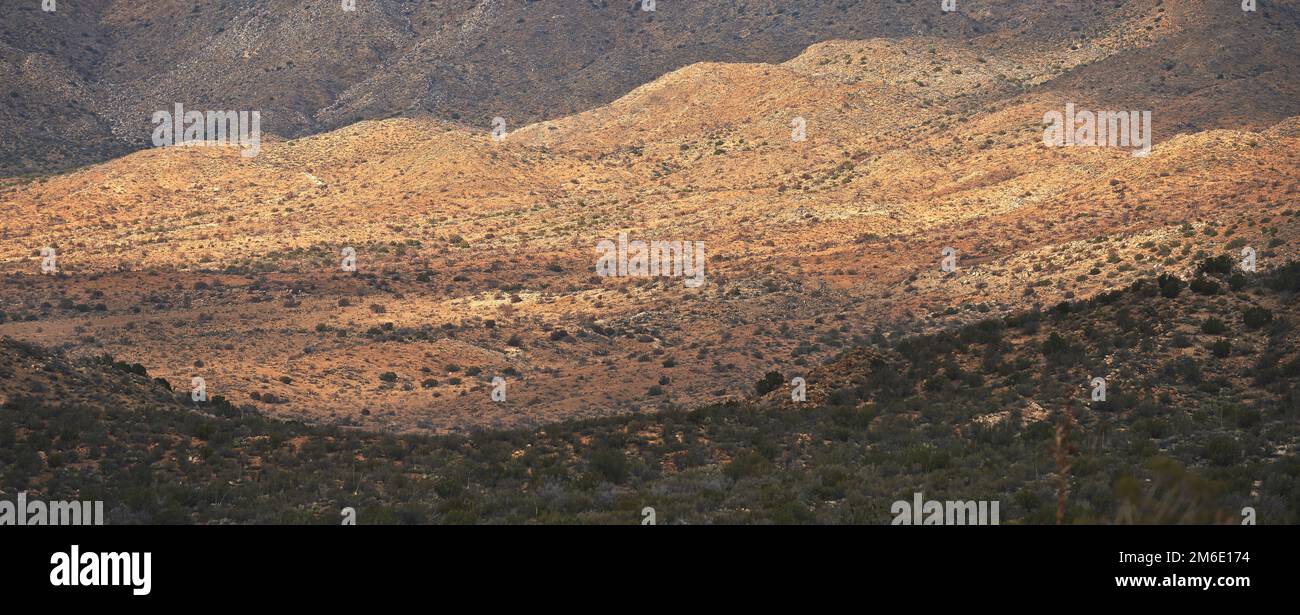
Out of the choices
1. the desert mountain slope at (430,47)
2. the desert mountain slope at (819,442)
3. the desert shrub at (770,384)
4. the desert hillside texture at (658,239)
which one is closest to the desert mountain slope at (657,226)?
the desert hillside texture at (658,239)

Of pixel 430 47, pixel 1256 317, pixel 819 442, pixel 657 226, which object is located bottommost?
pixel 819 442

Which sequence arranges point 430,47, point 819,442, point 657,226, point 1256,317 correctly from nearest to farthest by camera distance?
point 819,442 < point 1256,317 < point 657,226 < point 430,47

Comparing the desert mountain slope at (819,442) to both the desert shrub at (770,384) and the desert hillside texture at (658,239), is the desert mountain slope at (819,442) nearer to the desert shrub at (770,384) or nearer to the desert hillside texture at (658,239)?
the desert hillside texture at (658,239)

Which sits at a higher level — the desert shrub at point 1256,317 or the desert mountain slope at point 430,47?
the desert mountain slope at point 430,47

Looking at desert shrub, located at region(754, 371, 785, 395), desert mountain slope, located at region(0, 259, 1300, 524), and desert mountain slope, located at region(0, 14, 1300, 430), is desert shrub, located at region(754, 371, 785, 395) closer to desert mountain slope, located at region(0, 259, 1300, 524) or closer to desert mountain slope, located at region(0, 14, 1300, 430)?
desert mountain slope, located at region(0, 259, 1300, 524)

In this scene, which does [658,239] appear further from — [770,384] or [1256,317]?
[1256,317]

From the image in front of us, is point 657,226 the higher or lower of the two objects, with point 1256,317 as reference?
higher

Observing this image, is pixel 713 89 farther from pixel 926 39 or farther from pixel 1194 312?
pixel 1194 312

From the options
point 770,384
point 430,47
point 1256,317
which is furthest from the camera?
point 430,47

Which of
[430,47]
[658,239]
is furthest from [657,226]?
[430,47]
